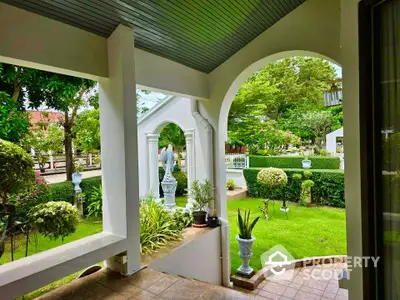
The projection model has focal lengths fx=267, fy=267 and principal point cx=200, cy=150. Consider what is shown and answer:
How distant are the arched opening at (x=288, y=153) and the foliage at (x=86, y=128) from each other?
11.0 feet

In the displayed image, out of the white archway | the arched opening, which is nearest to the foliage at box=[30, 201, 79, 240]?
the arched opening

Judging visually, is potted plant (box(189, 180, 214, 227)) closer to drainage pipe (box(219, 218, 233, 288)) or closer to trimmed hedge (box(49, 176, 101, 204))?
drainage pipe (box(219, 218, 233, 288))

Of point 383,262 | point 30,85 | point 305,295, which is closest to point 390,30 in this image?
point 383,262

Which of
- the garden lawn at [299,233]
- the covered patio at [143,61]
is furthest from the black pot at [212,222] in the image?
the garden lawn at [299,233]

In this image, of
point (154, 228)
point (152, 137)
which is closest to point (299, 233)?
point (154, 228)

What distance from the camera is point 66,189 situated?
19.2 ft

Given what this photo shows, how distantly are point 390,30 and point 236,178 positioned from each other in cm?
1031

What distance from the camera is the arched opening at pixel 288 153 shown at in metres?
5.77

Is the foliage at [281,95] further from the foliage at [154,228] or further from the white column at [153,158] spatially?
the foliage at [154,228]

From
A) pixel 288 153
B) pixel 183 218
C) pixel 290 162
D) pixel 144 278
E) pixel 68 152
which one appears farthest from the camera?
pixel 288 153

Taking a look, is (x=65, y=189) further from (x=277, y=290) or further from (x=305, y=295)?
(x=305, y=295)

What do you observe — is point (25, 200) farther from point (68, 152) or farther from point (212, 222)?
point (68, 152)

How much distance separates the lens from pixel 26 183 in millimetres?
2684

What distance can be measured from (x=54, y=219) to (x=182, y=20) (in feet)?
8.83
